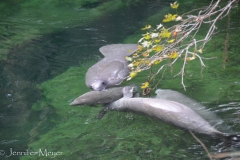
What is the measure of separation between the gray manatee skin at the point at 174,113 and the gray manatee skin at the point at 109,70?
1345 millimetres

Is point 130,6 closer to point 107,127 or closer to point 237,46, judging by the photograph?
point 237,46

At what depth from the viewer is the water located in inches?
200

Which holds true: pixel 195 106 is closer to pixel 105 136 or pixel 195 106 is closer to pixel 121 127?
pixel 121 127

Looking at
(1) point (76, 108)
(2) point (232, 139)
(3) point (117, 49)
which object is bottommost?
Answer: (1) point (76, 108)

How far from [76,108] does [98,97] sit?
1.43ft

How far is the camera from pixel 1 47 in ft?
29.9

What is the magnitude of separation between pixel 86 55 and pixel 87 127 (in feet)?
9.71

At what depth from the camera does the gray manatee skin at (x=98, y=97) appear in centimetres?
602

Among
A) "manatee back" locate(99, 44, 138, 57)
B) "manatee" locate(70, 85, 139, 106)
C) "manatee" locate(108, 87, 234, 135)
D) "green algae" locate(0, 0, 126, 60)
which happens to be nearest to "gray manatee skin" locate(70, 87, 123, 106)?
"manatee" locate(70, 85, 139, 106)

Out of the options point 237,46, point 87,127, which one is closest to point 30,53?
point 87,127

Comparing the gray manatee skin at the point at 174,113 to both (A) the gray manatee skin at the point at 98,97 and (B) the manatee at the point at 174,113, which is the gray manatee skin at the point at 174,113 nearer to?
(B) the manatee at the point at 174,113

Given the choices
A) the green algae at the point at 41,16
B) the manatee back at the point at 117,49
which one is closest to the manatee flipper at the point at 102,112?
the manatee back at the point at 117,49

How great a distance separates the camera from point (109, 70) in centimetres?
716

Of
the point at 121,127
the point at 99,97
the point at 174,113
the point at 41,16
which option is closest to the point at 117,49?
the point at 99,97
